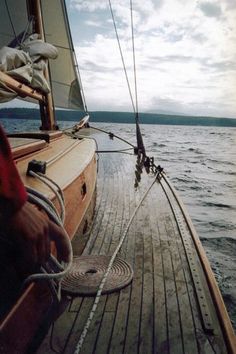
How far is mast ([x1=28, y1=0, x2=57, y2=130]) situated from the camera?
5691mm

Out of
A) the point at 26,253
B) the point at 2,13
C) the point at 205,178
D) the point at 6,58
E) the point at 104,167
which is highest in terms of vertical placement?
the point at 2,13

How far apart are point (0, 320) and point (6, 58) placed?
8.72 ft

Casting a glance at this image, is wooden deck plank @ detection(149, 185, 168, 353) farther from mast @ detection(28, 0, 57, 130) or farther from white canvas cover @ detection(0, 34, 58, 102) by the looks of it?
mast @ detection(28, 0, 57, 130)

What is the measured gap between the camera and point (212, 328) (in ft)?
7.54

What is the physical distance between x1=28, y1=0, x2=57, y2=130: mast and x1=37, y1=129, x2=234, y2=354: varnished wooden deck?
300 cm

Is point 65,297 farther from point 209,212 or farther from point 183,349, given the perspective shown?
point 209,212

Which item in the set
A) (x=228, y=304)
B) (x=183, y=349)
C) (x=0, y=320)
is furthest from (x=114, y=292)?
(x=228, y=304)

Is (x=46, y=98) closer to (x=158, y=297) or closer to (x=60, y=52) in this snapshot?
(x=60, y=52)

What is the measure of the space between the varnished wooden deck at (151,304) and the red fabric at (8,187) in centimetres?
143

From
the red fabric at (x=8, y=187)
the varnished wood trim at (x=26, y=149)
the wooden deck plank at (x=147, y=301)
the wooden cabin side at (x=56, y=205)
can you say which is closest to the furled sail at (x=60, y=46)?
the wooden cabin side at (x=56, y=205)

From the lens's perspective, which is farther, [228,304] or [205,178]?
[205,178]

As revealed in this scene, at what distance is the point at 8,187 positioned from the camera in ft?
3.52

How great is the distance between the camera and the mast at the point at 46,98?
569 cm

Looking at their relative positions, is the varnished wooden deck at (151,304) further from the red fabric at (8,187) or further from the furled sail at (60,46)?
the furled sail at (60,46)
